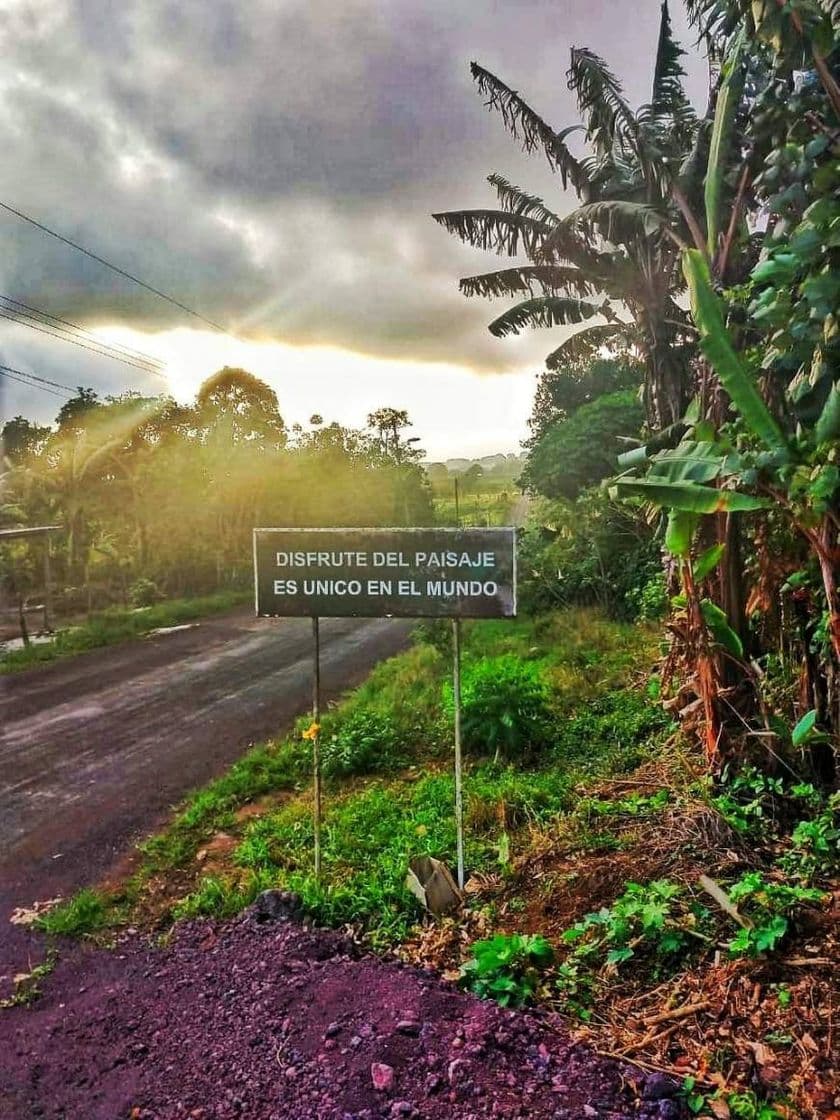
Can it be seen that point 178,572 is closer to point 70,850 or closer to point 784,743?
point 70,850

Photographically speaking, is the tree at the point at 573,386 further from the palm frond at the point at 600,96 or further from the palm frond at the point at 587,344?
the palm frond at the point at 600,96

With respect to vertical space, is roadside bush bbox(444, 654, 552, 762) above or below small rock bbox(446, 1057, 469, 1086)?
above

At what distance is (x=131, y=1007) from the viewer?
317 cm

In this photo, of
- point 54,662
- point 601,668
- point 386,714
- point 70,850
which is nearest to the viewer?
→ point 70,850

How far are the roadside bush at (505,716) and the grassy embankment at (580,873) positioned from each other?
0.07 feet

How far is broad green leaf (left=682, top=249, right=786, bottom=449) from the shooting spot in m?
3.52

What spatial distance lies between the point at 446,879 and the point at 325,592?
180cm

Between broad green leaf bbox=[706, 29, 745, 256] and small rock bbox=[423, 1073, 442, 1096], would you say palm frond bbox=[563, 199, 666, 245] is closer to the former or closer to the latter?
broad green leaf bbox=[706, 29, 745, 256]

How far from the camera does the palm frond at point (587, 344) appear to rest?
36.2ft

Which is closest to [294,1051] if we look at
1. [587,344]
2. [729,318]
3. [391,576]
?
[391,576]

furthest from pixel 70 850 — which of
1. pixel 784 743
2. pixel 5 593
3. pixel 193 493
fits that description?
pixel 193 493

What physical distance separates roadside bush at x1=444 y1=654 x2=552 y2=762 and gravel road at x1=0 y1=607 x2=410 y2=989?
98.2 inches

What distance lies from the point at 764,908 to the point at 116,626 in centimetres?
1394

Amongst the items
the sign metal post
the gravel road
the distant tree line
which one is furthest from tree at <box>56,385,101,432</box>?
the sign metal post
